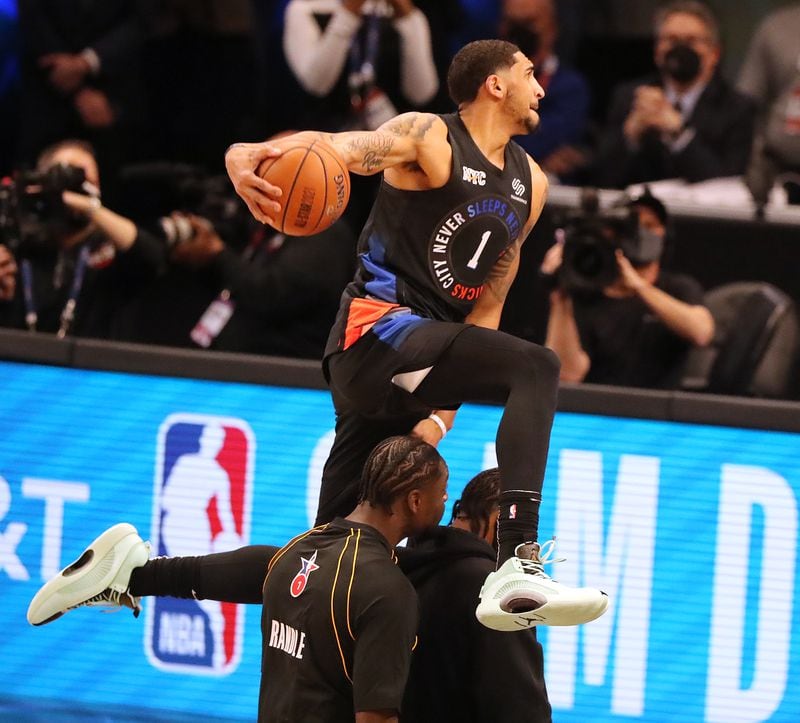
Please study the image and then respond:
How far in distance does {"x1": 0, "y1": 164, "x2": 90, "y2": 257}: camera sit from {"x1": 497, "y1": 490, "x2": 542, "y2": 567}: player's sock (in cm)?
346

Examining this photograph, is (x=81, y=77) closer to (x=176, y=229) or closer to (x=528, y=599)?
(x=176, y=229)

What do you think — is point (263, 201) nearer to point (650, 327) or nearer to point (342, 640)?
point (342, 640)

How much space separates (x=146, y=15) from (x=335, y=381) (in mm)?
5342

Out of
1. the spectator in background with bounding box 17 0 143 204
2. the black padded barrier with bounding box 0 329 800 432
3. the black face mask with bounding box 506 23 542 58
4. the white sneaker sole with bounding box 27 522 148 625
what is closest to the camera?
the white sneaker sole with bounding box 27 522 148 625

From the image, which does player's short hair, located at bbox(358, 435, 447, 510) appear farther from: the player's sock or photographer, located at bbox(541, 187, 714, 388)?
photographer, located at bbox(541, 187, 714, 388)

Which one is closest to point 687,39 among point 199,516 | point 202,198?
point 202,198

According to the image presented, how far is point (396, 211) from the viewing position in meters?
4.97

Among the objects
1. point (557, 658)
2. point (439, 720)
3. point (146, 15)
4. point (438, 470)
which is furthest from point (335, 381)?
point (146, 15)

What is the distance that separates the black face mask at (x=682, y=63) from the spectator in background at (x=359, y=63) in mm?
1254

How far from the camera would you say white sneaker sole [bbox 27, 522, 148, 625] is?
17.9 feet

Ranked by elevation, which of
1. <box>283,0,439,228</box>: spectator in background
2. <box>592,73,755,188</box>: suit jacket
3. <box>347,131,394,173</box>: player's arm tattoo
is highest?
<box>283,0,439,228</box>: spectator in background

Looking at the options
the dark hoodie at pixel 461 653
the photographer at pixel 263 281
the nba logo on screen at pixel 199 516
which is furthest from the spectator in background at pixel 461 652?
the photographer at pixel 263 281

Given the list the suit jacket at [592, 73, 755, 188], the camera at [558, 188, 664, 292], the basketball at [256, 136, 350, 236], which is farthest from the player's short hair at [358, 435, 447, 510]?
the suit jacket at [592, 73, 755, 188]

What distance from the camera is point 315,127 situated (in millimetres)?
8492
